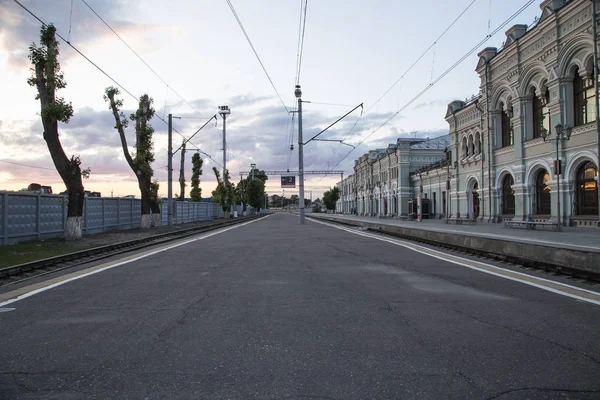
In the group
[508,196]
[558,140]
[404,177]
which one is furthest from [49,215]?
[404,177]

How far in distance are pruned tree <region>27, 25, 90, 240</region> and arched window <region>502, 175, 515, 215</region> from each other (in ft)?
91.3

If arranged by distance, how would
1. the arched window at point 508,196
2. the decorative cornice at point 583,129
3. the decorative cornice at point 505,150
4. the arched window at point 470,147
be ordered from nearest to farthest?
the decorative cornice at point 583,129 → the decorative cornice at point 505,150 → the arched window at point 508,196 → the arched window at point 470,147

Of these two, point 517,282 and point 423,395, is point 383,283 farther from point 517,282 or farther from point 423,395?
point 423,395

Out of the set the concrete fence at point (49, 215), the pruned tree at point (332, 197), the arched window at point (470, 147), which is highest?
the arched window at point (470, 147)

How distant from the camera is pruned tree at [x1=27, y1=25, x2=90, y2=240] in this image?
62.4 feet

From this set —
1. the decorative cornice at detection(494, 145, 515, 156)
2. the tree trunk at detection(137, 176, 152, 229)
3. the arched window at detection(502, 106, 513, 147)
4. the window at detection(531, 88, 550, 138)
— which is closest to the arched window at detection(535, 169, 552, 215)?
the window at detection(531, 88, 550, 138)

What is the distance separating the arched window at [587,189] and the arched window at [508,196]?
696cm

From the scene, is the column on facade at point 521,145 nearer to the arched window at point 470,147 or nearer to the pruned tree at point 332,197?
the arched window at point 470,147

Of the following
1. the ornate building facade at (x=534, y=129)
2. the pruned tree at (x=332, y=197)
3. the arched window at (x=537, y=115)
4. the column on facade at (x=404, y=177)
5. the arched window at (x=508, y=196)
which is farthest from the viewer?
the pruned tree at (x=332, y=197)

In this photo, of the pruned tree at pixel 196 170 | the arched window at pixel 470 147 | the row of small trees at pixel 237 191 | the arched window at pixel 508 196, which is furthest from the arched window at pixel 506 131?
the pruned tree at pixel 196 170

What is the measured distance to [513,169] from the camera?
30.6m

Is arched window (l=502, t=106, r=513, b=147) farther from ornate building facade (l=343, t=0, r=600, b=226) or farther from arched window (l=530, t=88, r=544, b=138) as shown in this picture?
arched window (l=530, t=88, r=544, b=138)

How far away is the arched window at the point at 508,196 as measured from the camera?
105 feet

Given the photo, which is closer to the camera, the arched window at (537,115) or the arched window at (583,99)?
the arched window at (583,99)
